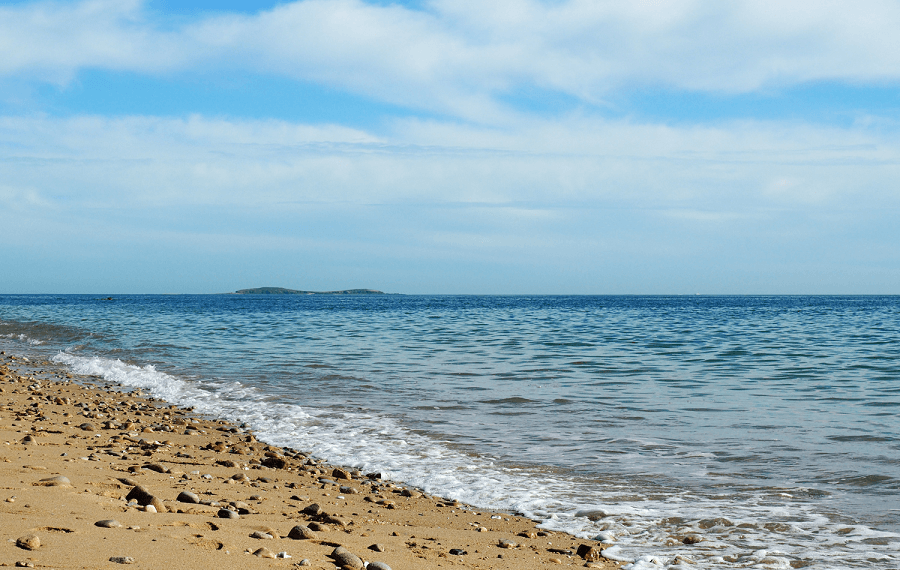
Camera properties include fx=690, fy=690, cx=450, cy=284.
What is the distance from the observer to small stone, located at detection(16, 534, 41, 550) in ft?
11.6

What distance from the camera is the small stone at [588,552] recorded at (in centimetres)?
452

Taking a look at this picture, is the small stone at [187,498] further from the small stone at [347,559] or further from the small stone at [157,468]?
the small stone at [347,559]

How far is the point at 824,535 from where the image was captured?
5.00m

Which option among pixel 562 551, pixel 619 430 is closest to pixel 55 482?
pixel 562 551

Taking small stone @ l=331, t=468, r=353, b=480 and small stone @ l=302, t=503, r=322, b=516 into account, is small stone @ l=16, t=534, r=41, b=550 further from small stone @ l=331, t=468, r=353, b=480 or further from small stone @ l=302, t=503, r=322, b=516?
small stone @ l=331, t=468, r=353, b=480

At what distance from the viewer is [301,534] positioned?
4402 mm

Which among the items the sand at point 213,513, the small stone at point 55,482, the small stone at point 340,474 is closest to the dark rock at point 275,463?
the sand at point 213,513

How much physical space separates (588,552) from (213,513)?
2.61 metres

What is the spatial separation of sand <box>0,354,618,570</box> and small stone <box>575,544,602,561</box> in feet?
0.06

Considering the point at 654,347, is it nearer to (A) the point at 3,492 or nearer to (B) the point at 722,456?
(B) the point at 722,456

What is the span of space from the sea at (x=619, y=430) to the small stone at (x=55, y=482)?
283 cm

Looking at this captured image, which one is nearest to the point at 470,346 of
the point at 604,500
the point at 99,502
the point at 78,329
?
the point at 604,500

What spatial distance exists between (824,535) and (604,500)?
166cm

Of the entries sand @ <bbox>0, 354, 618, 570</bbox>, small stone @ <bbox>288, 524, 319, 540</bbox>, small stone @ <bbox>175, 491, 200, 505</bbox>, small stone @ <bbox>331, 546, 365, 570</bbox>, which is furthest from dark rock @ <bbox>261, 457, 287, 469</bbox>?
small stone @ <bbox>331, 546, 365, 570</bbox>
